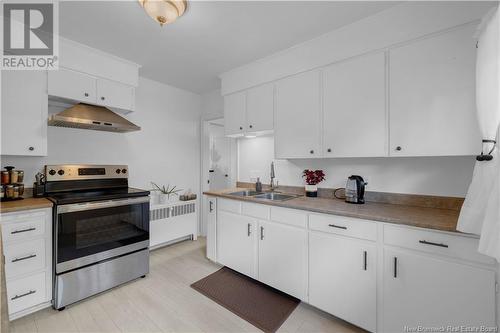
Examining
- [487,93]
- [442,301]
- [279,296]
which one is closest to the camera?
[487,93]

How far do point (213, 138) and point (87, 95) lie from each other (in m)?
2.18

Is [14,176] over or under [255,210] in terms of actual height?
over

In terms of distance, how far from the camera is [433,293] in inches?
52.1

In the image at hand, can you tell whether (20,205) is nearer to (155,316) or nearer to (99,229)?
(99,229)

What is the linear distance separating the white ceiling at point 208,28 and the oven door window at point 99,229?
1694 mm

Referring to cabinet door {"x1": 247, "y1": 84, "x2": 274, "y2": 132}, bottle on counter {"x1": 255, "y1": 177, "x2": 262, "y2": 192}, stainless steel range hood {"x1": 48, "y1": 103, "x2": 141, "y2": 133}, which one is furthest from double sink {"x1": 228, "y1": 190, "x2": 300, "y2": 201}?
stainless steel range hood {"x1": 48, "y1": 103, "x2": 141, "y2": 133}

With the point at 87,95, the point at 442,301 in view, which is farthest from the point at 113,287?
the point at 442,301

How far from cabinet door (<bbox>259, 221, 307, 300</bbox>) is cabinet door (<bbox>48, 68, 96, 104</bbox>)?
7.55 ft

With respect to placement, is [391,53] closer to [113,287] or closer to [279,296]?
[279,296]

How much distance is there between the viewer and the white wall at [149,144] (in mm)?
2410

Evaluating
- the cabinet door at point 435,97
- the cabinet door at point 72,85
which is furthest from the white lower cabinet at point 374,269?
the cabinet door at point 72,85

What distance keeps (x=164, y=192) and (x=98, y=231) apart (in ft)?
3.97

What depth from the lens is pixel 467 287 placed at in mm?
1231

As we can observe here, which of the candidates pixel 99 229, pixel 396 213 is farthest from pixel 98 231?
pixel 396 213
